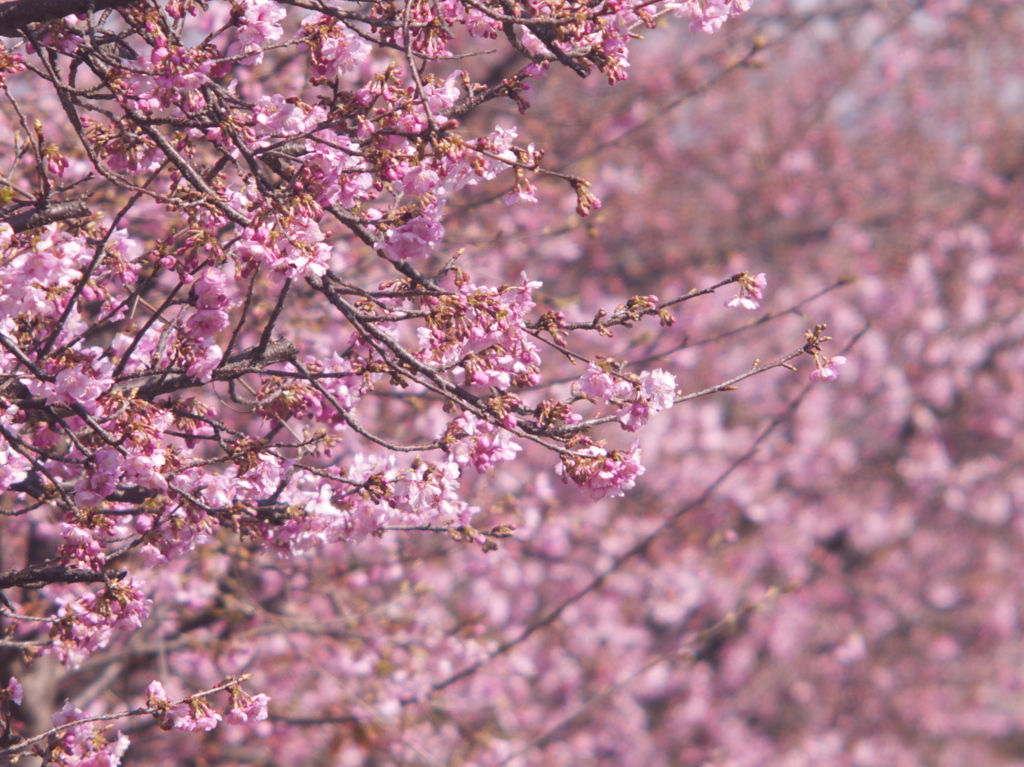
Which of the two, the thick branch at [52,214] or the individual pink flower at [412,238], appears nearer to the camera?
the thick branch at [52,214]

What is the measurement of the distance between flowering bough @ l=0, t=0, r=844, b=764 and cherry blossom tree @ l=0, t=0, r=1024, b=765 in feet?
0.06

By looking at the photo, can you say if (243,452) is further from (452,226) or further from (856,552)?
(856,552)

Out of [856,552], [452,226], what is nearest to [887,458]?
[856,552]

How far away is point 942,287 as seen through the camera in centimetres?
1282

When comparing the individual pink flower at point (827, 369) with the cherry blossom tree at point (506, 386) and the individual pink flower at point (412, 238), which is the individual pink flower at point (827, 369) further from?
the individual pink flower at point (412, 238)

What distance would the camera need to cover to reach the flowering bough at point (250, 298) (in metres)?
2.79

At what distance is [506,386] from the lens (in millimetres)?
3070

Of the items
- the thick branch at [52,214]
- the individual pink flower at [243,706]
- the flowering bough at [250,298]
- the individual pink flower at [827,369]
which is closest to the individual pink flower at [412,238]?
the flowering bough at [250,298]

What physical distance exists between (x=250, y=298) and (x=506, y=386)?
3.01ft

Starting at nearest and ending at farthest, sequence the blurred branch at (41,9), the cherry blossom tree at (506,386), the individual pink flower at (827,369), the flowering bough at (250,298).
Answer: the blurred branch at (41,9), the flowering bough at (250,298), the cherry blossom tree at (506,386), the individual pink flower at (827,369)

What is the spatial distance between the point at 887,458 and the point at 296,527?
1058cm

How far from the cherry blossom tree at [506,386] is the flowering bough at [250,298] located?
0.06 ft

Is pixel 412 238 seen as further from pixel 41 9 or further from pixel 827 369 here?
A: pixel 827 369

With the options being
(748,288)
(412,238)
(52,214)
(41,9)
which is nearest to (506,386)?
(412,238)
